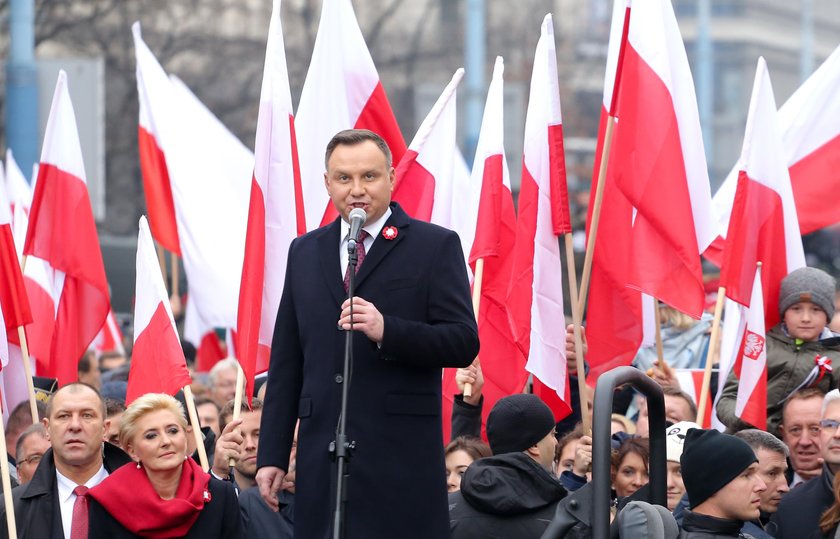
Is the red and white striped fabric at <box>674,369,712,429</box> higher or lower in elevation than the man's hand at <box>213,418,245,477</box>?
higher

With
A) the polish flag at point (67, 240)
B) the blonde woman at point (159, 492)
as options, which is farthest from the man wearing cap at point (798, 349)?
the polish flag at point (67, 240)

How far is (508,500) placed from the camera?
595 cm

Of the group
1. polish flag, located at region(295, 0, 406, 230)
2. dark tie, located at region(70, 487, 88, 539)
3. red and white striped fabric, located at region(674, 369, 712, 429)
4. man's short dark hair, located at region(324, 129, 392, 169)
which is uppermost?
polish flag, located at region(295, 0, 406, 230)

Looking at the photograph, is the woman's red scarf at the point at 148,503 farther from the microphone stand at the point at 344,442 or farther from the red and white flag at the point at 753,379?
the red and white flag at the point at 753,379

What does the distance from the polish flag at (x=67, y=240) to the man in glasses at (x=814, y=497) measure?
3.70 m

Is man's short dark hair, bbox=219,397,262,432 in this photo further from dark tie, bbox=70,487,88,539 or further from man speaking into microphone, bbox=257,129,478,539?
man speaking into microphone, bbox=257,129,478,539

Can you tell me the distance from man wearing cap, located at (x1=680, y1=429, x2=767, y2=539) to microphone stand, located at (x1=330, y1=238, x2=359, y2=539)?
1.35 meters

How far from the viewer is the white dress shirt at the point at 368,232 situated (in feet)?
16.9

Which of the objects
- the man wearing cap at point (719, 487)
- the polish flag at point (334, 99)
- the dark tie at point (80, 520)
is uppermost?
the polish flag at point (334, 99)

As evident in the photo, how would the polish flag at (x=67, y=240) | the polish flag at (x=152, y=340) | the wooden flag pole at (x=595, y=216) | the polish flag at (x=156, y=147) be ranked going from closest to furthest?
the wooden flag pole at (x=595, y=216) < the polish flag at (x=152, y=340) < the polish flag at (x=67, y=240) < the polish flag at (x=156, y=147)

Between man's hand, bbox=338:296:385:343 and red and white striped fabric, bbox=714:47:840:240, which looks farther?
red and white striped fabric, bbox=714:47:840:240

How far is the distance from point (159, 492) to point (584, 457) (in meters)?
1.73

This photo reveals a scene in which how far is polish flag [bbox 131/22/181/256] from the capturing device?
396 inches

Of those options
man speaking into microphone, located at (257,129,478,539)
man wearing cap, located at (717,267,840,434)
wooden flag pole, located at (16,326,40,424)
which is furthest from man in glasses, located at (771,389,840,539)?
wooden flag pole, located at (16,326,40,424)
